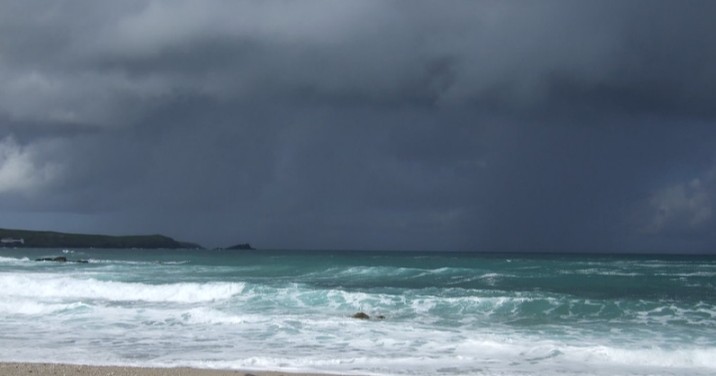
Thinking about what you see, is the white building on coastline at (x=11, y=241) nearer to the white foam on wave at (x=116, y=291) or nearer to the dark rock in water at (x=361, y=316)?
the white foam on wave at (x=116, y=291)

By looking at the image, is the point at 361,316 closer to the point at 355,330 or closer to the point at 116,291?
the point at 355,330

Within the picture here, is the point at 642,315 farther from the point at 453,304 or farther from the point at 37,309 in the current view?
the point at 37,309

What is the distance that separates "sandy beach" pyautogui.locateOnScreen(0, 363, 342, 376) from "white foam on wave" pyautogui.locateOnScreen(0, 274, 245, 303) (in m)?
13.1

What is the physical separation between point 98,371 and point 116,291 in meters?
16.2

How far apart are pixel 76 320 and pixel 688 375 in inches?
567

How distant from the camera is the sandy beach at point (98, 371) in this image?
10805 mm

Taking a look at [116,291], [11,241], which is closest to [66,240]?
[11,241]

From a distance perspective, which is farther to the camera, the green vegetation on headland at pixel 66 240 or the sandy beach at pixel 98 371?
the green vegetation on headland at pixel 66 240

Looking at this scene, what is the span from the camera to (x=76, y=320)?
18.3 metres

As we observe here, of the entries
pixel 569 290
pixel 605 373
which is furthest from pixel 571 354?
pixel 569 290

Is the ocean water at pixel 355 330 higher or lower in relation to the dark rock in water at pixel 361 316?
lower

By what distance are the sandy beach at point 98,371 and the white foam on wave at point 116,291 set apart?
516 inches

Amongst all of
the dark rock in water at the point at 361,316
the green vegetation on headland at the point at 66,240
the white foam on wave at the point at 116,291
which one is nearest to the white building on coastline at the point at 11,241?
the green vegetation on headland at the point at 66,240

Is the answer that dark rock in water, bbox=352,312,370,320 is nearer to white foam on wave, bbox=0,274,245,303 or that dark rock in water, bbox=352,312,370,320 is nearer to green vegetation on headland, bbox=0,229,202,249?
white foam on wave, bbox=0,274,245,303
